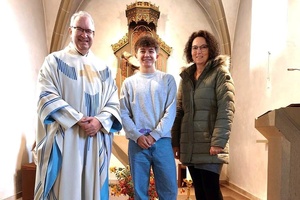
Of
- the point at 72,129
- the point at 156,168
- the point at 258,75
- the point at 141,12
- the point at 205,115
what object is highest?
the point at 141,12

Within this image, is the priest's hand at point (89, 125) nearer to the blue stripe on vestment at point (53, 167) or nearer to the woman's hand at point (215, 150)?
the blue stripe on vestment at point (53, 167)

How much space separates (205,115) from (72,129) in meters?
0.91

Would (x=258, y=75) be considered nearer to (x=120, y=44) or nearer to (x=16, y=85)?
(x=120, y=44)

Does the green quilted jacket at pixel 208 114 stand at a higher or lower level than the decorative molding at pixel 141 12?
lower

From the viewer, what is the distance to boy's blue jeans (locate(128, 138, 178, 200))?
7.20 ft

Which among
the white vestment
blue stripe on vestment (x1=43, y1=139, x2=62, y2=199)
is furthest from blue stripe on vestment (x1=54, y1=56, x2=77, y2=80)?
blue stripe on vestment (x1=43, y1=139, x2=62, y2=199)

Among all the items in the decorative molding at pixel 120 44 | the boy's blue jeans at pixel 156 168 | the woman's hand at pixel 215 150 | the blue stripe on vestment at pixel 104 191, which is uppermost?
the decorative molding at pixel 120 44

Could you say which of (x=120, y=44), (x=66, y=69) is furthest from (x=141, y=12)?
(x=66, y=69)

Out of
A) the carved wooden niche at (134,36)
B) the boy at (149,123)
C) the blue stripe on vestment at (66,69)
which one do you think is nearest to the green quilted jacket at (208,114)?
the boy at (149,123)

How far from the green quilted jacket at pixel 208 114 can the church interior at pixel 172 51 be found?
56cm

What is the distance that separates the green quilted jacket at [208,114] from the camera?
212 centimetres

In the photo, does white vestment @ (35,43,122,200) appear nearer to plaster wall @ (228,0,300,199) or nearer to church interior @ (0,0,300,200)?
church interior @ (0,0,300,200)

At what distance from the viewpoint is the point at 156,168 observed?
87.8 inches

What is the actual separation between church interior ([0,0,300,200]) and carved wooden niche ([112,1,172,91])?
2cm
